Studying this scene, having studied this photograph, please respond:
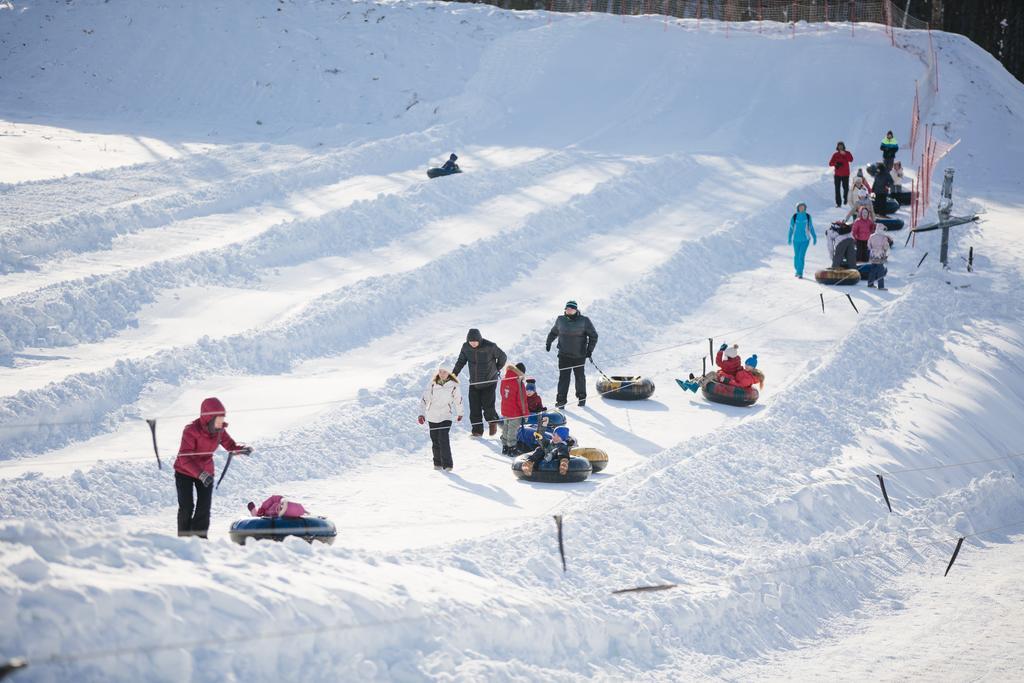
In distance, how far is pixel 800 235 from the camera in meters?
22.5

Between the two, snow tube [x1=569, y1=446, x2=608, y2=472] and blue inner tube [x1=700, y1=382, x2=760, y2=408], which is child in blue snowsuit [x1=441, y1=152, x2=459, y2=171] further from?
snow tube [x1=569, y1=446, x2=608, y2=472]

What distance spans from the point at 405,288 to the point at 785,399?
7.59m

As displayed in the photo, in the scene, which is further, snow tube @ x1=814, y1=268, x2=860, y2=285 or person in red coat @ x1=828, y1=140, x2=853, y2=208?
person in red coat @ x1=828, y1=140, x2=853, y2=208

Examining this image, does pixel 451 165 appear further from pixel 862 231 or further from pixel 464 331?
pixel 862 231

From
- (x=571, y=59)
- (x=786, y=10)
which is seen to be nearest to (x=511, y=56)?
(x=571, y=59)

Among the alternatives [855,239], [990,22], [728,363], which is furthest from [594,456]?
[990,22]

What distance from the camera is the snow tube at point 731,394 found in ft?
57.0

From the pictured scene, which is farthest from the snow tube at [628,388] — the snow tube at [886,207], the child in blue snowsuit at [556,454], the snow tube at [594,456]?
the snow tube at [886,207]

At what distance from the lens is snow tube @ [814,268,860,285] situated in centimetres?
2255

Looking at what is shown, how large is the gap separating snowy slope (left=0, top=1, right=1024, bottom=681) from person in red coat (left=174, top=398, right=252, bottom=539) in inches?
16.9

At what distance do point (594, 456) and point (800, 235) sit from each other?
370 inches

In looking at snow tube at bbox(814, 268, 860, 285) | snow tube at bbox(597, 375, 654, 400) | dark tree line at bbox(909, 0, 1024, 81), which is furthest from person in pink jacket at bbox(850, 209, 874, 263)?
dark tree line at bbox(909, 0, 1024, 81)

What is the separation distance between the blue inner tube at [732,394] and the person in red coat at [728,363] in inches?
4.9

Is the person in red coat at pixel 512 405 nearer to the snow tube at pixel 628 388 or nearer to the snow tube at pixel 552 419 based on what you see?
the snow tube at pixel 552 419
